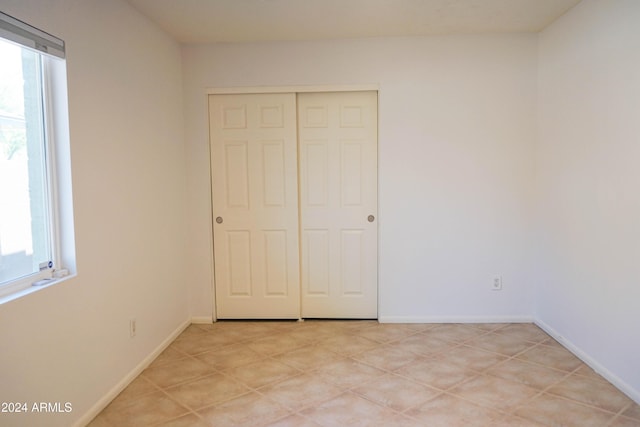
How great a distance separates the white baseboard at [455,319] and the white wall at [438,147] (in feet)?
0.06

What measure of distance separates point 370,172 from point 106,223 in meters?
2.20

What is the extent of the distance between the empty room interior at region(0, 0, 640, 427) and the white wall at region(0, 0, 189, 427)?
0.07 ft

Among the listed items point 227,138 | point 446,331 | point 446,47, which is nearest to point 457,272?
point 446,331

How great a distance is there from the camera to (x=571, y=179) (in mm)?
3184

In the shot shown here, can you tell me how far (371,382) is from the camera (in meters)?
2.80

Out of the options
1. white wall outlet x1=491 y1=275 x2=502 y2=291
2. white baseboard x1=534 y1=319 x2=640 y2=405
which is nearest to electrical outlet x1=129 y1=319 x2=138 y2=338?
white wall outlet x1=491 y1=275 x2=502 y2=291

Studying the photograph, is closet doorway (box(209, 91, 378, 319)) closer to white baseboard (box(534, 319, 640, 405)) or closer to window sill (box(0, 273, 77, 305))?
white baseboard (box(534, 319, 640, 405))

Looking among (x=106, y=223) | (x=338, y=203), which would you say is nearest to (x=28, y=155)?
(x=106, y=223)

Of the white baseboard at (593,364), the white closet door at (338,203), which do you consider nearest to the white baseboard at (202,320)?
the white closet door at (338,203)

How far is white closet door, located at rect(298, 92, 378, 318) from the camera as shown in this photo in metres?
3.89

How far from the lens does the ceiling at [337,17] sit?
2953 mm

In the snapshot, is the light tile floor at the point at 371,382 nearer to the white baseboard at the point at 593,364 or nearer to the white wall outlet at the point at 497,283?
the white baseboard at the point at 593,364

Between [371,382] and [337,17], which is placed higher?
[337,17]

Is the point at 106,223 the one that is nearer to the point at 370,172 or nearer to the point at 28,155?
the point at 28,155
